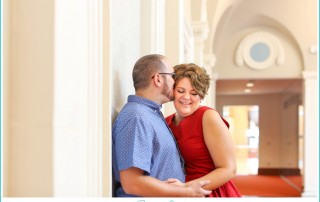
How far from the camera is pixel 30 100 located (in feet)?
5.45

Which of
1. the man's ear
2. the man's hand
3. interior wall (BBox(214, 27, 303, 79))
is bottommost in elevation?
the man's hand

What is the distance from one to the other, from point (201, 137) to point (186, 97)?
8.5 inches

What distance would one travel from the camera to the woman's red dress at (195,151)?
2.70 metres

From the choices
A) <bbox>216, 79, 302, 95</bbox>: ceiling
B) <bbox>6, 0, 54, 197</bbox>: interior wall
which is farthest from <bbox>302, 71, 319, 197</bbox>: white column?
<bbox>6, 0, 54, 197</bbox>: interior wall

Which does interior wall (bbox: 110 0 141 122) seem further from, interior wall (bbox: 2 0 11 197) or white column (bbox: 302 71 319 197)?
white column (bbox: 302 71 319 197)

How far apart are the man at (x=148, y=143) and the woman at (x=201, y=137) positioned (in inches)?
2.8

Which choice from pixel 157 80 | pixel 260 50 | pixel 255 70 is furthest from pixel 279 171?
pixel 157 80

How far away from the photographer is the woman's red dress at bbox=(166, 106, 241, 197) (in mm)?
2699

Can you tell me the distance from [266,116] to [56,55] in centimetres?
2099

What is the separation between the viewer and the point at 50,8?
1.67 m

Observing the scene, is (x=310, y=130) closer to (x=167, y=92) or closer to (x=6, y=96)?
(x=167, y=92)

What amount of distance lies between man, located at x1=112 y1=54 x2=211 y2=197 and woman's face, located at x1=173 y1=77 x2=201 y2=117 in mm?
42

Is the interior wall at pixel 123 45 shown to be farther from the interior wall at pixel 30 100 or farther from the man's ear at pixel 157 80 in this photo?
the interior wall at pixel 30 100

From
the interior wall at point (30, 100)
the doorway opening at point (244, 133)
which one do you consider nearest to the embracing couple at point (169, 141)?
the interior wall at point (30, 100)
